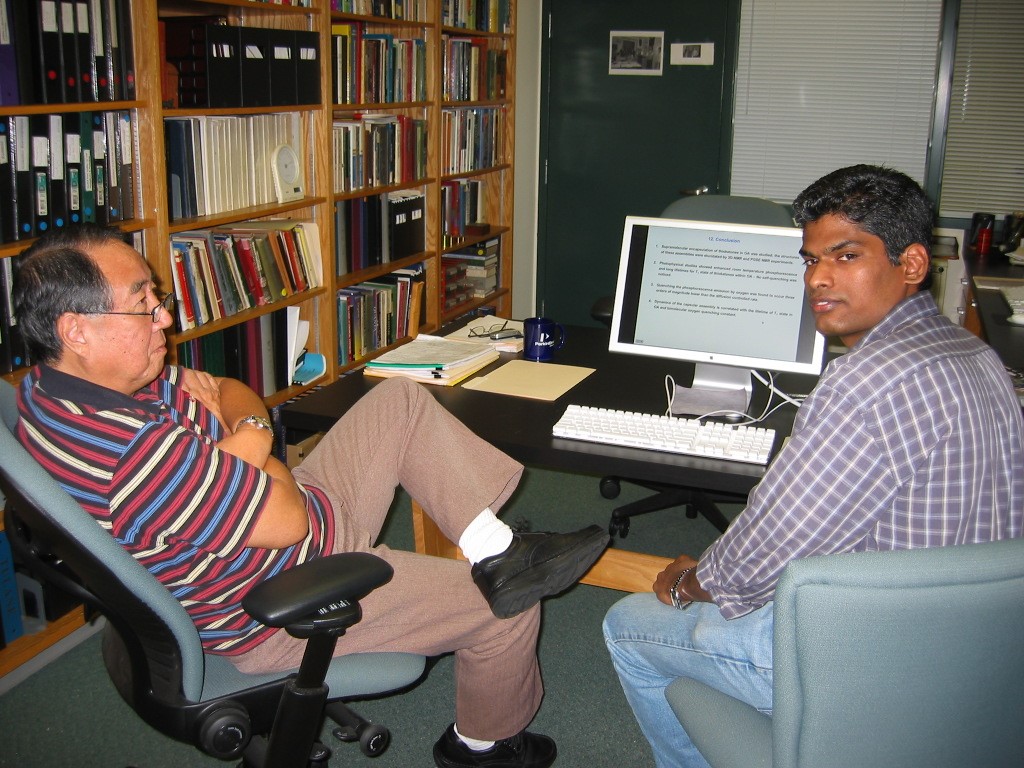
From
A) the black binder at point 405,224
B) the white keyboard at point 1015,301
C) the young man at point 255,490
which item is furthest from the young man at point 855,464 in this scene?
the black binder at point 405,224

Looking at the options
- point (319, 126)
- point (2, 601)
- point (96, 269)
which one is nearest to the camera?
point (96, 269)

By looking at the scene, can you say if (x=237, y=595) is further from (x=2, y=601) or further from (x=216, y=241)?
(x=216, y=241)

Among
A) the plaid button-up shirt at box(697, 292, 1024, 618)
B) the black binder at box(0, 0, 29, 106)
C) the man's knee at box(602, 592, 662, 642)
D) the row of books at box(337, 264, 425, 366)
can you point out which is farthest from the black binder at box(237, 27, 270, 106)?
the plaid button-up shirt at box(697, 292, 1024, 618)

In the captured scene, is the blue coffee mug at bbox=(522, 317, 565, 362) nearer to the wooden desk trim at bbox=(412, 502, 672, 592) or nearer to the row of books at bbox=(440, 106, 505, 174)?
the wooden desk trim at bbox=(412, 502, 672, 592)

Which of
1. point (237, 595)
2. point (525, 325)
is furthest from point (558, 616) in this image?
point (237, 595)

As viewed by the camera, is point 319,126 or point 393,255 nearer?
point 319,126

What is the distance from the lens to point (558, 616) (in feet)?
8.49

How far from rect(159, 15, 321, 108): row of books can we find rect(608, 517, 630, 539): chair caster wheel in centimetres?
174

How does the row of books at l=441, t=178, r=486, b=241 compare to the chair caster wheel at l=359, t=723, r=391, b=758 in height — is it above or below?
above

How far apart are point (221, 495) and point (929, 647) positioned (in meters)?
0.95

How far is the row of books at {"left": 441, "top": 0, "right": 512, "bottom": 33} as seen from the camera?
4.10m

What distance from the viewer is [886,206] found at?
1.45 m

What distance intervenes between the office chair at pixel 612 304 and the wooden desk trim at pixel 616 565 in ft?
2.25

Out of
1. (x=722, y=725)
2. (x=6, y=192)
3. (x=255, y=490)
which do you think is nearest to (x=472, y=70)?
(x=6, y=192)
